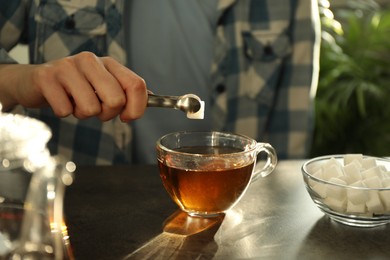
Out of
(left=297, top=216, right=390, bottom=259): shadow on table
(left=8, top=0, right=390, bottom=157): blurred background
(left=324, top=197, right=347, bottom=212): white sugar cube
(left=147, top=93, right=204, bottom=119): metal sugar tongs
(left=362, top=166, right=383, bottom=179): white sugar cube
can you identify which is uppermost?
(left=147, top=93, right=204, bottom=119): metal sugar tongs

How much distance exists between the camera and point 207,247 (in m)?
0.78

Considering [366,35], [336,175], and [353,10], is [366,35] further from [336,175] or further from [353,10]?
[336,175]

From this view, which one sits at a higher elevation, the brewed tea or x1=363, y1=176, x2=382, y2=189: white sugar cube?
x1=363, y1=176, x2=382, y2=189: white sugar cube

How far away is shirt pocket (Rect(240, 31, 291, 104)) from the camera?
156 cm

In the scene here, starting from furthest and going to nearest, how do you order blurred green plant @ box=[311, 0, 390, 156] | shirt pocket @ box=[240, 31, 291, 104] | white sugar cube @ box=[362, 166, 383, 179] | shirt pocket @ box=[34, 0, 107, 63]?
blurred green plant @ box=[311, 0, 390, 156]
shirt pocket @ box=[240, 31, 291, 104]
shirt pocket @ box=[34, 0, 107, 63]
white sugar cube @ box=[362, 166, 383, 179]

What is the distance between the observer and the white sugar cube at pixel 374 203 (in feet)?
2.70

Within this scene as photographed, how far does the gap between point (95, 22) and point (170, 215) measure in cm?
70

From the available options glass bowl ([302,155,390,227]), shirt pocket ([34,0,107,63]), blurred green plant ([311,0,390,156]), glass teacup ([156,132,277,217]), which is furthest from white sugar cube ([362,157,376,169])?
blurred green plant ([311,0,390,156])

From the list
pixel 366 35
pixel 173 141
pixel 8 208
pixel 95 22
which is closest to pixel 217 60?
pixel 95 22

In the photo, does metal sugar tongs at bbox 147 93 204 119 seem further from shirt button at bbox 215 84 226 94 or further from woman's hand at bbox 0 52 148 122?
shirt button at bbox 215 84 226 94

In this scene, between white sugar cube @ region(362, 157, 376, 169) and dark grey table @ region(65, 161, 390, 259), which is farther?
white sugar cube @ region(362, 157, 376, 169)

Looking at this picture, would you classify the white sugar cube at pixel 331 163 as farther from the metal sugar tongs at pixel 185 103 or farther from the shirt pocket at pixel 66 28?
the shirt pocket at pixel 66 28

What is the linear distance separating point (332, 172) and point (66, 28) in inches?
31.6

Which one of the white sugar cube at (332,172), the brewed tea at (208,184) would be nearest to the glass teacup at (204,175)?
the brewed tea at (208,184)
